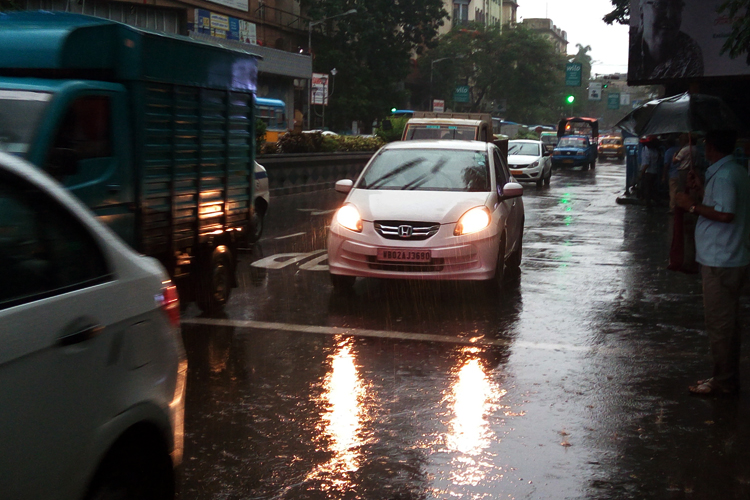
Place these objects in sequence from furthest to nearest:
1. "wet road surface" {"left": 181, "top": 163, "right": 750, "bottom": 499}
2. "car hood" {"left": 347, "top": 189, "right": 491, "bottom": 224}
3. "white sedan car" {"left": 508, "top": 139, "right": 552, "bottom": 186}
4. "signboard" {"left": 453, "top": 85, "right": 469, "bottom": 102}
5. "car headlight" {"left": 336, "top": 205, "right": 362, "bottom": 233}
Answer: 1. "signboard" {"left": 453, "top": 85, "right": 469, "bottom": 102}
2. "white sedan car" {"left": 508, "top": 139, "right": 552, "bottom": 186}
3. "car headlight" {"left": 336, "top": 205, "right": 362, "bottom": 233}
4. "car hood" {"left": 347, "top": 189, "right": 491, "bottom": 224}
5. "wet road surface" {"left": 181, "top": 163, "right": 750, "bottom": 499}

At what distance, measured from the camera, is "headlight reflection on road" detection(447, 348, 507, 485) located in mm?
4645

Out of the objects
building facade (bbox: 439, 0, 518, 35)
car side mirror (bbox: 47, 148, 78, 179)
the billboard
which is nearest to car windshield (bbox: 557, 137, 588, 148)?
the billboard

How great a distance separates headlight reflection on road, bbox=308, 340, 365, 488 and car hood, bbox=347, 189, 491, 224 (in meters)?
2.33

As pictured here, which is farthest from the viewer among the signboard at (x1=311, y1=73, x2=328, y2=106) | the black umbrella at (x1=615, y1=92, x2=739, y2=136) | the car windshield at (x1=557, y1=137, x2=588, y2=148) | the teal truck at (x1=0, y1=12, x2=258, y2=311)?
the car windshield at (x1=557, y1=137, x2=588, y2=148)

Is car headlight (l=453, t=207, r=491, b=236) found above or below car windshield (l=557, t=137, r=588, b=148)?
below

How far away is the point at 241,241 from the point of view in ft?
30.9

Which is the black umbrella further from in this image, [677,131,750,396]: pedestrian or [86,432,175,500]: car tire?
[86,432,175,500]: car tire

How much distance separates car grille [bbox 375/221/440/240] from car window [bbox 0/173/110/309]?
6.13 metres

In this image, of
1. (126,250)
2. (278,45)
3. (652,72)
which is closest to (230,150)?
(126,250)

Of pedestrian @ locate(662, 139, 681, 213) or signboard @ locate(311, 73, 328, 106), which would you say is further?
signboard @ locate(311, 73, 328, 106)

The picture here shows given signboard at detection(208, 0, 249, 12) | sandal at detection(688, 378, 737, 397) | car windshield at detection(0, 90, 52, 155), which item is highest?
signboard at detection(208, 0, 249, 12)

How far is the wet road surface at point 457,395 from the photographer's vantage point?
14.9 feet

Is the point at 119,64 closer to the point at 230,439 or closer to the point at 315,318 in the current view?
the point at 315,318

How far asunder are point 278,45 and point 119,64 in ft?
155
